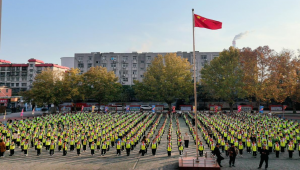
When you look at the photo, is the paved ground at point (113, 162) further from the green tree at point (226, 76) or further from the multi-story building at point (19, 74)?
the multi-story building at point (19, 74)

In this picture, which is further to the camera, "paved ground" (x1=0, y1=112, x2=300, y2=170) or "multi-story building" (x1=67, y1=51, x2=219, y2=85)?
"multi-story building" (x1=67, y1=51, x2=219, y2=85)

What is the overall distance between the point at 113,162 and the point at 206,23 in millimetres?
10454

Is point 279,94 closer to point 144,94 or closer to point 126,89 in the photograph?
point 144,94

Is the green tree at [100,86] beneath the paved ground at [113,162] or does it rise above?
above

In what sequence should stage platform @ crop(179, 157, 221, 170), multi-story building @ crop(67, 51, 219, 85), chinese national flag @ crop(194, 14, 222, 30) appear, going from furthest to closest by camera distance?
1. multi-story building @ crop(67, 51, 219, 85)
2. chinese national flag @ crop(194, 14, 222, 30)
3. stage platform @ crop(179, 157, 221, 170)

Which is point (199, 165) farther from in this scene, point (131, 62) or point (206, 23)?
point (131, 62)

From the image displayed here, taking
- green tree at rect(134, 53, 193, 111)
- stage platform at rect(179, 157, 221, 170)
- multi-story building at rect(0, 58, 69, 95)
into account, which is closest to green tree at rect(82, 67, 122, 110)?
green tree at rect(134, 53, 193, 111)

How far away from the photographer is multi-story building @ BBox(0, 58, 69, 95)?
255 feet

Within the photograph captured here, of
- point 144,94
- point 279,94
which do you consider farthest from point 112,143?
point 279,94

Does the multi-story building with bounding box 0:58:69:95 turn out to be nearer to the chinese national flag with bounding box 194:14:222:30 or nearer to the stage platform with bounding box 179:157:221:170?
the chinese national flag with bounding box 194:14:222:30

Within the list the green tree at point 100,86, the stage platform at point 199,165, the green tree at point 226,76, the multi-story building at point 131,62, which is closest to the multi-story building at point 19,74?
the multi-story building at point 131,62

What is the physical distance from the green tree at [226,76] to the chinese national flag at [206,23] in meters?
28.6

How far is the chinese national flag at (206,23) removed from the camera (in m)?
14.2

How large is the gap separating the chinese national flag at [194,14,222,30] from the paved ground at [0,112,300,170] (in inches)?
333
